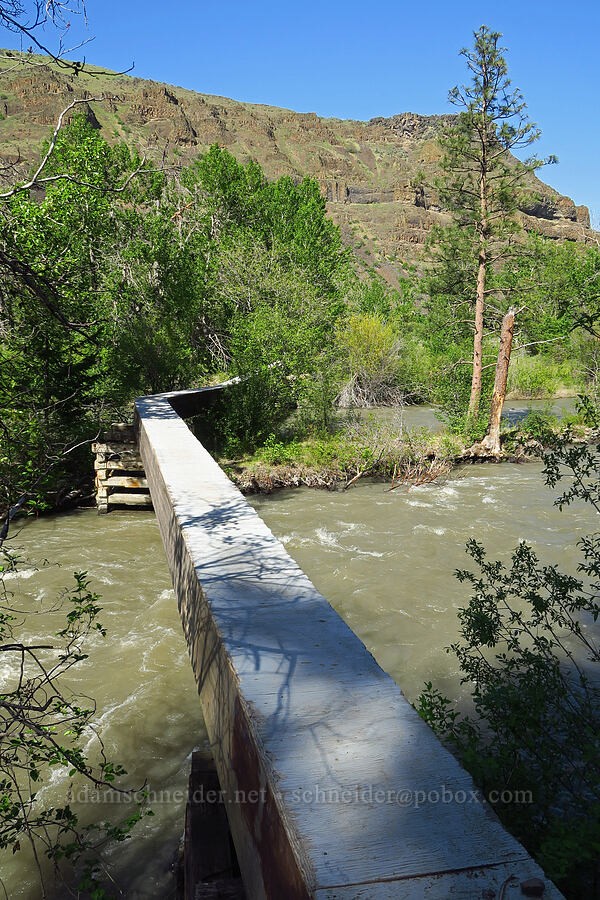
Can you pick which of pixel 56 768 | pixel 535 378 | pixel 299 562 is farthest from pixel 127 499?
pixel 535 378

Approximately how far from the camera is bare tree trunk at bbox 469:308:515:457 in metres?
15.1

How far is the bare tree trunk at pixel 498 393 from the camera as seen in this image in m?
15.1

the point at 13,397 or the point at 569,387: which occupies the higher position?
the point at 13,397

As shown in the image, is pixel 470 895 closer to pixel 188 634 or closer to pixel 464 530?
pixel 188 634

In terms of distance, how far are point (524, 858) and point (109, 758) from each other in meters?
4.22

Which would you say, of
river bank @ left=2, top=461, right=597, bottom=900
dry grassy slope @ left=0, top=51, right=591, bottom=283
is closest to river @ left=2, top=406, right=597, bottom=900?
river bank @ left=2, top=461, right=597, bottom=900

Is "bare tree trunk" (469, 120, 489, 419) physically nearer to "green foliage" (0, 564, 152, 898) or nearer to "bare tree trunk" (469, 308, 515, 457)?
"bare tree trunk" (469, 308, 515, 457)

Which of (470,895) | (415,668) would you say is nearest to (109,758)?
(415,668)

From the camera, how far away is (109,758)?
468cm

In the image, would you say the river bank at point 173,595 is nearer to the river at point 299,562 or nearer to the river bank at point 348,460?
the river at point 299,562

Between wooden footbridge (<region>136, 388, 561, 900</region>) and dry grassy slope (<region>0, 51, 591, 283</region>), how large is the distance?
10924 cm

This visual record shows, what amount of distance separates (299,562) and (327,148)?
178322mm

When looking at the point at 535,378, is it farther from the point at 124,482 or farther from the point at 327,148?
the point at 327,148

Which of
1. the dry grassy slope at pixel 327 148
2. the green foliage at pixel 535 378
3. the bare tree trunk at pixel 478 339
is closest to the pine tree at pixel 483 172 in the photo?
the bare tree trunk at pixel 478 339
